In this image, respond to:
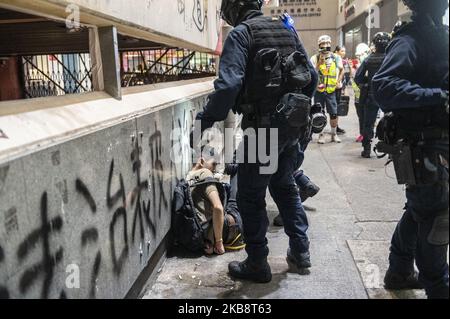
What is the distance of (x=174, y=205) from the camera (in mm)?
4148

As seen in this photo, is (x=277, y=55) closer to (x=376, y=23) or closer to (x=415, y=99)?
(x=415, y=99)

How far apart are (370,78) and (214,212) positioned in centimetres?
457

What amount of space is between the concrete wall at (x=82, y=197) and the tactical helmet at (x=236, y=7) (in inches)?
35.2

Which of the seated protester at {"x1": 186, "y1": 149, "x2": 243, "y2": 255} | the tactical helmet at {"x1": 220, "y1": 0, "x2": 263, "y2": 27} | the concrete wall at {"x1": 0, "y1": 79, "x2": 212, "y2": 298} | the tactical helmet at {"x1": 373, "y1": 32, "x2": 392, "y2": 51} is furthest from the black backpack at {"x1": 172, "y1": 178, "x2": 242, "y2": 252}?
the tactical helmet at {"x1": 373, "y1": 32, "x2": 392, "y2": 51}

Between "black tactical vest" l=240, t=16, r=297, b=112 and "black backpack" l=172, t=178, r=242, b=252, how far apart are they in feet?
3.90

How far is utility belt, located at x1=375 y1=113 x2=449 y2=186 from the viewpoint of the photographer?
101 inches

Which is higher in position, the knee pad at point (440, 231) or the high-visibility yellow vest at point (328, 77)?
the high-visibility yellow vest at point (328, 77)

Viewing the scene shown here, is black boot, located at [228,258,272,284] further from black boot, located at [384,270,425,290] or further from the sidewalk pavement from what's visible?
black boot, located at [384,270,425,290]

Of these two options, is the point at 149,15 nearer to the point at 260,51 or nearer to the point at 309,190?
the point at 260,51

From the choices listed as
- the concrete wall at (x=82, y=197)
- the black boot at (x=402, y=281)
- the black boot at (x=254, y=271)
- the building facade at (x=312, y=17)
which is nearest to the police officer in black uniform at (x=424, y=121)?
the black boot at (x=402, y=281)

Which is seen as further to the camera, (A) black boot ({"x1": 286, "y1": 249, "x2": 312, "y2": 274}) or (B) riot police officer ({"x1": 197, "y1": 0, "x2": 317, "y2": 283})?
(A) black boot ({"x1": 286, "y1": 249, "x2": 312, "y2": 274})

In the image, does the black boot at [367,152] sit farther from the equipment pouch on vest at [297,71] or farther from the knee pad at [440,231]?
the knee pad at [440,231]

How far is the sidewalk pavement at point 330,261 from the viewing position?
11.1 feet

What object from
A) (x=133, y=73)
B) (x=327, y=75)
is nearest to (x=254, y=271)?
(x=133, y=73)
